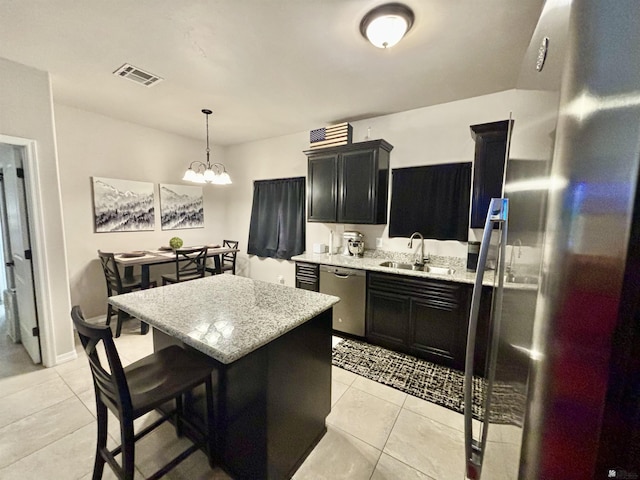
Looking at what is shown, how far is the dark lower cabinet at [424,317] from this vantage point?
2.41m

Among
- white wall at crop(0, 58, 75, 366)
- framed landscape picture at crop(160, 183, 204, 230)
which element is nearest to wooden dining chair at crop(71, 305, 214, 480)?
white wall at crop(0, 58, 75, 366)

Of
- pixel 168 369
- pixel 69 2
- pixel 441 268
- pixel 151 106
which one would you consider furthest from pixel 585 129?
pixel 151 106

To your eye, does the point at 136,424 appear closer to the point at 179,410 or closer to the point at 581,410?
the point at 179,410

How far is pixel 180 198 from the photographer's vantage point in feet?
14.5

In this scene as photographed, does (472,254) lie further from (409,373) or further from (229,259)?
(229,259)

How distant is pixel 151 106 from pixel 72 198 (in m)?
1.55

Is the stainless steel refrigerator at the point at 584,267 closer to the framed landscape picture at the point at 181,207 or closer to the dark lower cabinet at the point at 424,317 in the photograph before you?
the dark lower cabinet at the point at 424,317

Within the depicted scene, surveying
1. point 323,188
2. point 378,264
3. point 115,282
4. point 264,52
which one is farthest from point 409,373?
point 115,282

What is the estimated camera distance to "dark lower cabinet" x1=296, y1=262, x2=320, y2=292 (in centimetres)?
332

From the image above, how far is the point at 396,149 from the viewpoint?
129 inches

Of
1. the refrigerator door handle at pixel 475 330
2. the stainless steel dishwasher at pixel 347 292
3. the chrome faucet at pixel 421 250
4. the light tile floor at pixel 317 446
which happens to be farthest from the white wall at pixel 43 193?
the chrome faucet at pixel 421 250

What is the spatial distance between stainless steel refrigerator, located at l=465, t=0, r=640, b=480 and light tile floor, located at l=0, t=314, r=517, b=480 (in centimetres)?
139

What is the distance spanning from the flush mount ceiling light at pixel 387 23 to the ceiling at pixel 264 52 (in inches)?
1.7

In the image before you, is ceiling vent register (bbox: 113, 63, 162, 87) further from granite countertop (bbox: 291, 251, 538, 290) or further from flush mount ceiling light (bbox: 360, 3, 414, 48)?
granite countertop (bbox: 291, 251, 538, 290)
